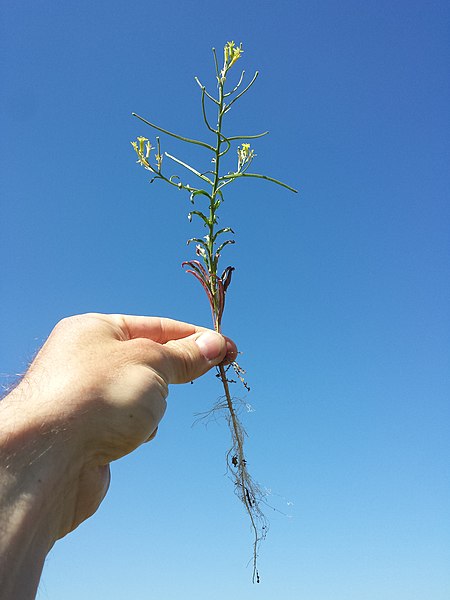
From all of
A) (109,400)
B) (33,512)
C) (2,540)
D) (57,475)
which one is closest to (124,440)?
(109,400)

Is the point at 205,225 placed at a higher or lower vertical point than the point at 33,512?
higher

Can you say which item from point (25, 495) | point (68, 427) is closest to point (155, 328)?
point (68, 427)

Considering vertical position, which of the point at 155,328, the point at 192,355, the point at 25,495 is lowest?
the point at 25,495

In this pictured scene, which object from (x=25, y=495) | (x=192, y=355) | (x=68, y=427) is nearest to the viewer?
(x=25, y=495)

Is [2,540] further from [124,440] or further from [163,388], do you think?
[163,388]

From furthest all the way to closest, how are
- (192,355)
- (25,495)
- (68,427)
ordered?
1. (192,355)
2. (68,427)
3. (25,495)

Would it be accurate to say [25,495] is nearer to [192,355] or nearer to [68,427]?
[68,427]

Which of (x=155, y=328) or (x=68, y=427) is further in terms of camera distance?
(x=155, y=328)

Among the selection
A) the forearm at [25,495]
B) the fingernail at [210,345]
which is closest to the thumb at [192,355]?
the fingernail at [210,345]
